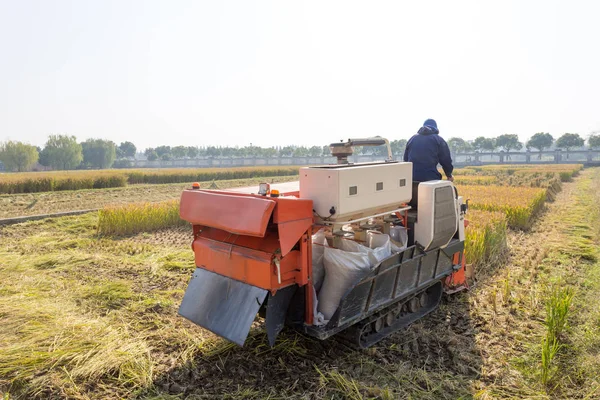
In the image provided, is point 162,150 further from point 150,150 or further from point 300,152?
point 300,152

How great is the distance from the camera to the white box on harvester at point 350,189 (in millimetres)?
3639

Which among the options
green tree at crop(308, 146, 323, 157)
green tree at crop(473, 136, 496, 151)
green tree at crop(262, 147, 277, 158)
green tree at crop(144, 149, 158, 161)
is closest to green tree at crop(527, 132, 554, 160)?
green tree at crop(473, 136, 496, 151)

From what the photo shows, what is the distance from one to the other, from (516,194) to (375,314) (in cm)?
1180

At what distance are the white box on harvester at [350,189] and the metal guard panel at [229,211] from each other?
23.8 inches

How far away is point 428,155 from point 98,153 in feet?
319

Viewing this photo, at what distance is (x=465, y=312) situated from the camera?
5.24 meters

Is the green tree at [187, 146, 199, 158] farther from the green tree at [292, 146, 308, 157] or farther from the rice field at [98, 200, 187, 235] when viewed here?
the rice field at [98, 200, 187, 235]

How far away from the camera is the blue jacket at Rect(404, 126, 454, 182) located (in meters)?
5.38

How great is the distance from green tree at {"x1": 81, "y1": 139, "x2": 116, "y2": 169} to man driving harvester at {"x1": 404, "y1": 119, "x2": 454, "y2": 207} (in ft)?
314

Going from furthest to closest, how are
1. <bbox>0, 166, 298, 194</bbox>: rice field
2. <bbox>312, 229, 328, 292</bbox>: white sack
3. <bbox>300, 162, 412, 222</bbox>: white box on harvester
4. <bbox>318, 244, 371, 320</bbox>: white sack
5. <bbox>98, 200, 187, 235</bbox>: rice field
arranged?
<bbox>0, 166, 298, 194</bbox>: rice field → <bbox>98, 200, 187, 235</bbox>: rice field → <bbox>312, 229, 328, 292</bbox>: white sack → <bbox>318, 244, 371, 320</bbox>: white sack → <bbox>300, 162, 412, 222</bbox>: white box on harvester

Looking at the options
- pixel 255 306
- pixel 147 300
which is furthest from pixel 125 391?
pixel 147 300

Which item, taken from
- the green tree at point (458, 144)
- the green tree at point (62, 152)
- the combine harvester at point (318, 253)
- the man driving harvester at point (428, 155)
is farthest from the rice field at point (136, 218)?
the green tree at point (458, 144)

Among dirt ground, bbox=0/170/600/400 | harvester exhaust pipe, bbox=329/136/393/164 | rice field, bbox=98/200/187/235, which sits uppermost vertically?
harvester exhaust pipe, bbox=329/136/393/164

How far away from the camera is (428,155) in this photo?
5387 mm
